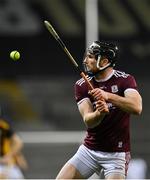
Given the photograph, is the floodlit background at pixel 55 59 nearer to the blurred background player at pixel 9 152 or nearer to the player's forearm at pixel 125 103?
the blurred background player at pixel 9 152

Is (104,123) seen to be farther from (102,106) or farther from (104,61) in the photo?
(104,61)

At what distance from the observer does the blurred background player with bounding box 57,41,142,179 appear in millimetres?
8398

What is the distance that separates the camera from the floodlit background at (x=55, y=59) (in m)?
15.7

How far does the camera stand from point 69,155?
50.1ft

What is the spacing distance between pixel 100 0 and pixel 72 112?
1.92m

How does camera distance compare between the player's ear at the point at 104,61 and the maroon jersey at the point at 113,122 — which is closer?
the maroon jersey at the point at 113,122

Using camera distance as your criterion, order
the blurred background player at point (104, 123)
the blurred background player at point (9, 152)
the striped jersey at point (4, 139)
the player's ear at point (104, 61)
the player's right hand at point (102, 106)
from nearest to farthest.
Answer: the player's right hand at point (102, 106) → the blurred background player at point (104, 123) → the player's ear at point (104, 61) → the blurred background player at point (9, 152) → the striped jersey at point (4, 139)

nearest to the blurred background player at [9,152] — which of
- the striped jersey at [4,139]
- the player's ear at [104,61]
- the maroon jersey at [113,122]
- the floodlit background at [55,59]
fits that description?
the striped jersey at [4,139]

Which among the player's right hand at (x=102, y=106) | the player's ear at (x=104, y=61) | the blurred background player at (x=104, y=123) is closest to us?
the player's right hand at (x=102, y=106)

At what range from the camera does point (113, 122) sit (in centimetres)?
843

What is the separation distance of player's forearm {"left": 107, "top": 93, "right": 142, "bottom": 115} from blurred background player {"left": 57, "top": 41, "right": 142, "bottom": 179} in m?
0.07

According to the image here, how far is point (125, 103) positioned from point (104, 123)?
15.1 inches

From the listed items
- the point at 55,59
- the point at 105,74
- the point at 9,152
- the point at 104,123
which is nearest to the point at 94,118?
the point at 104,123

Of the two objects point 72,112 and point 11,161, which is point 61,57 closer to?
point 72,112
